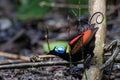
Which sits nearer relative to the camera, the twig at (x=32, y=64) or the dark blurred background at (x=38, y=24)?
the twig at (x=32, y=64)

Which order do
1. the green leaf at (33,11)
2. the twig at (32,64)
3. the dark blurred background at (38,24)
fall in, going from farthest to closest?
the green leaf at (33,11), the dark blurred background at (38,24), the twig at (32,64)

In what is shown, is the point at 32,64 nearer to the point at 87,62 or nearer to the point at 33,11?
the point at 87,62

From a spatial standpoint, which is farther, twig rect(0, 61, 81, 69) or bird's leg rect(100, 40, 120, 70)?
twig rect(0, 61, 81, 69)

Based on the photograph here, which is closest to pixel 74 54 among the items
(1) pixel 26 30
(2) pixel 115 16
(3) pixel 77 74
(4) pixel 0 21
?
(3) pixel 77 74

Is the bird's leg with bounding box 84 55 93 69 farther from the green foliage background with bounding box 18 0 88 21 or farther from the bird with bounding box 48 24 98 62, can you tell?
the green foliage background with bounding box 18 0 88 21

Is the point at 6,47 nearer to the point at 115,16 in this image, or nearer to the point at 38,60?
the point at 115,16

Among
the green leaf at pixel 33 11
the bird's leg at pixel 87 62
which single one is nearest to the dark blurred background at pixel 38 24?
the green leaf at pixel 33 11

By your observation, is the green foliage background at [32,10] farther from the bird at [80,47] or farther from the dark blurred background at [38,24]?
the bird at [80,47]

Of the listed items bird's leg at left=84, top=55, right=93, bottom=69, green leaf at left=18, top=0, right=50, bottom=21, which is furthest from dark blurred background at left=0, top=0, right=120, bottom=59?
bird's leg at left=84, top=55, right=93, bottom=69
